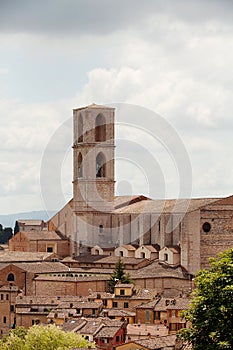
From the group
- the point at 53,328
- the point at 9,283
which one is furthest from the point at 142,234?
the point at 53,328

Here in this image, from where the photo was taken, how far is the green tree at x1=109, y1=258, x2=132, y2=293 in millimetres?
51844

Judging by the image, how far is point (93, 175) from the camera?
214 feet

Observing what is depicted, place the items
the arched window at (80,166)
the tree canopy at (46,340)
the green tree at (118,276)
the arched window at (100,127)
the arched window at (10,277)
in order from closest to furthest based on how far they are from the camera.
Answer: the tree canopy at (46,340), the green tree at (118,276), the arched window at (10,277), the arched window at (100,127), the arched window at (80,166)

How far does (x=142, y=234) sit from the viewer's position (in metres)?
61.3

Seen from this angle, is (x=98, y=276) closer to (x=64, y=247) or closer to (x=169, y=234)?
(x=169, y=234)

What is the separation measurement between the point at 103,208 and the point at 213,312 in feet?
133

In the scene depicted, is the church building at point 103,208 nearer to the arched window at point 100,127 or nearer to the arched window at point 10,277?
the arched window at point 100,127

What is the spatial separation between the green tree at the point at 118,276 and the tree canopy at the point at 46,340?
13.7 metres

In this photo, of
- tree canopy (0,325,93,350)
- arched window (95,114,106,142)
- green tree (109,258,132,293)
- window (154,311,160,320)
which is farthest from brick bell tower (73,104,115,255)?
tree canopy (0,325,93,350)

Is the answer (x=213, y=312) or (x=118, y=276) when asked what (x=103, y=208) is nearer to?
(x=118, y=276)

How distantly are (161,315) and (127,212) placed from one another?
19.4m

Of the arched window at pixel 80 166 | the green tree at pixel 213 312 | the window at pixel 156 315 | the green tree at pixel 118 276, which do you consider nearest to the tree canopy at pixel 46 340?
the window at pixel 156 315

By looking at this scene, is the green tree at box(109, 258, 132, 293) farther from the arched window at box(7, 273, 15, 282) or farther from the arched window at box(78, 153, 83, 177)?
the arched window at box(78, 153, 83, 177)

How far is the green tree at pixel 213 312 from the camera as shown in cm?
2361
